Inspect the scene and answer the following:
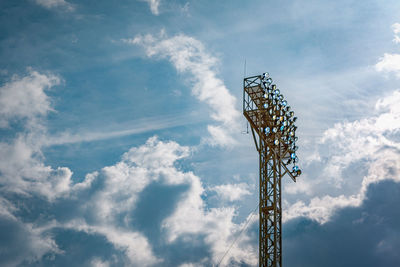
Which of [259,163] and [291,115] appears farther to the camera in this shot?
[291,115]

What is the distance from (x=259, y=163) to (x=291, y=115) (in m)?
7.66

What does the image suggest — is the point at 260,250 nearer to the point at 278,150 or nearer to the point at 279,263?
the point at 279,263

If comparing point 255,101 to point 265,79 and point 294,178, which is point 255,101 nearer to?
point 265,79

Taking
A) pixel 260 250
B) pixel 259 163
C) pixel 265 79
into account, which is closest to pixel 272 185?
pixel 259 163

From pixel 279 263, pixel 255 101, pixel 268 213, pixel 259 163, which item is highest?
pixel 255 101

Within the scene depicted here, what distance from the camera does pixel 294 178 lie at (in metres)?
51.8

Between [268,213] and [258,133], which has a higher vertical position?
[258,133]

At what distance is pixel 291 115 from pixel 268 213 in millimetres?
11190

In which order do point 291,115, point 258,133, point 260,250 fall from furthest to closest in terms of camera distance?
point 291,115
point 258,133
point 260,250

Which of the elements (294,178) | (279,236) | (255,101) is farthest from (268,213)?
(255,101)

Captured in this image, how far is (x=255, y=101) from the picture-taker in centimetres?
5006

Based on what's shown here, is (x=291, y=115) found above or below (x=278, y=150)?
above

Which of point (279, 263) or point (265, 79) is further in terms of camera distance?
point (265, 79)

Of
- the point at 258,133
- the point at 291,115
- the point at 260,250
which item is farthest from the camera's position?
the point at 291,115
